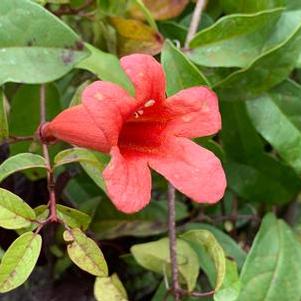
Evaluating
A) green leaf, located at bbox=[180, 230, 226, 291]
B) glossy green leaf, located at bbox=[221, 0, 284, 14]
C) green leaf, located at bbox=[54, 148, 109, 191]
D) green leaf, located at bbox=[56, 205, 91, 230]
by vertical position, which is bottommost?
green leaf, located at bbox=[180, 230, 226, 291]

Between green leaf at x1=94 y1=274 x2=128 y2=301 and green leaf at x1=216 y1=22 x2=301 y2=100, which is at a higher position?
green leaf at x1=216 y1=22 x2=301 y2=100

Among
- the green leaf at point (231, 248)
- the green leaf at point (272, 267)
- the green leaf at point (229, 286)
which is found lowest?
the green leaf at point (231, 248)

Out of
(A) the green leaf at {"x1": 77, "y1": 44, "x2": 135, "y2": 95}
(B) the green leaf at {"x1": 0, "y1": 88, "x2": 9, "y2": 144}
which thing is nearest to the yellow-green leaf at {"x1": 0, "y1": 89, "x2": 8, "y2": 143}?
(B) the green leaf at {"x1": 0, "y1": 88, "x2": 9, "y2": 144}

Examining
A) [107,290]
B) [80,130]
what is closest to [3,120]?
[80,130]

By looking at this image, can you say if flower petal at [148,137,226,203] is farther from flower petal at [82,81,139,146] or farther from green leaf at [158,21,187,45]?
green leaf at [158,21,187,45]

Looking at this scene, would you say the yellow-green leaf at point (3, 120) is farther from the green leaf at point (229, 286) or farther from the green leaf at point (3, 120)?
the green leaf at point (229, 286)

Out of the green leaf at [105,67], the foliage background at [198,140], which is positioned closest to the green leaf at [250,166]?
the foliage background at [198,140]

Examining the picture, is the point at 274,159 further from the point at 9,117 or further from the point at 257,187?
the point at 9,117
